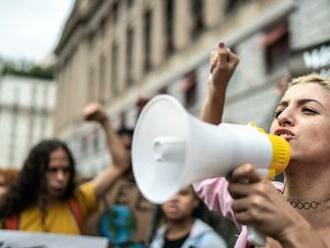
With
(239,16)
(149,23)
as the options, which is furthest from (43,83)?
(239,16)

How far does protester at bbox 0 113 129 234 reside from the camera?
2459 millimetres

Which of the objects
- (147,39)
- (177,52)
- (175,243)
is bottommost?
(175,243)

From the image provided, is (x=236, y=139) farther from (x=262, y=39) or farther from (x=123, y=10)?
(x=123, y=10)

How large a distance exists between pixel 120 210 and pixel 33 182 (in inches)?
22.3

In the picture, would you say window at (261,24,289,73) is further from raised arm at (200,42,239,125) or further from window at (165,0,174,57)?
raised arm at (200,42,239,125)

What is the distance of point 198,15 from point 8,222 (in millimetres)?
12011

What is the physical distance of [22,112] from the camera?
1671 inches

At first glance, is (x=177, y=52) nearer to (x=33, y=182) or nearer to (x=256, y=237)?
(x=33, y=182)

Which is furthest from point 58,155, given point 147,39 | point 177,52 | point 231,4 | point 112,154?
point 147,39

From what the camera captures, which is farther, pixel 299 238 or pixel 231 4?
pixel 231 4

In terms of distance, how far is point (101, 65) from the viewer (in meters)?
24.2

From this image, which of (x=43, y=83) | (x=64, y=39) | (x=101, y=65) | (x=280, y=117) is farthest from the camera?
(x=43, y=83)

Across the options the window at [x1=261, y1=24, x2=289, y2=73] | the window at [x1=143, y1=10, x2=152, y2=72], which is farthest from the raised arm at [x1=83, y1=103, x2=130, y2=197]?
the window at [x1=143, y1=10, x2=152, y2=72]

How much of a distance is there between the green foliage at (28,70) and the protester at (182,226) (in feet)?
153
